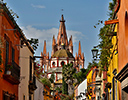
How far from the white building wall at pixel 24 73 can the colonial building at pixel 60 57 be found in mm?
101965

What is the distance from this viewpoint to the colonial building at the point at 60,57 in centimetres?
12875

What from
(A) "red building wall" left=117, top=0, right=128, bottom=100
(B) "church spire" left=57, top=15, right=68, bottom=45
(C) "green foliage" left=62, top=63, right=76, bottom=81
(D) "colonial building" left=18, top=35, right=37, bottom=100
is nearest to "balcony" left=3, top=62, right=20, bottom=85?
(D) "colonial building" left=18, top=35, right=37, bottom=100

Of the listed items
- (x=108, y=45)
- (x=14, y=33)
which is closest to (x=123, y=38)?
(x=108, y=45)

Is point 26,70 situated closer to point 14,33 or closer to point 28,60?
point 28,60

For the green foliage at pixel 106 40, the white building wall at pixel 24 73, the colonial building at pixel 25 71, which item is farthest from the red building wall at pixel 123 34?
the white building wall at pixel 24 73

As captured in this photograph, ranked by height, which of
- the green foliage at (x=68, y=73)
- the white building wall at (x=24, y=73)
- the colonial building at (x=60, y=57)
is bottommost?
the white building wall at (x=24, y=73)

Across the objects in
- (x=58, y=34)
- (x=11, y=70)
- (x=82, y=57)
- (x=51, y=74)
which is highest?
(x=58, y=34)

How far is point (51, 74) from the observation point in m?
125

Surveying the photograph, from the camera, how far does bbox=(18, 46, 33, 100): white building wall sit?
20.1 metres

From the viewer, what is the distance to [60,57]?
130 m

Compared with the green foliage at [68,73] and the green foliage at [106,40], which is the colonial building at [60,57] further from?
the green foliage at [106,40]

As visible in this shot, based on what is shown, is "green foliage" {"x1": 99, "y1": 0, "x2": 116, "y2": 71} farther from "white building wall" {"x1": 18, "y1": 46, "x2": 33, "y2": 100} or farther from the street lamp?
"white building wall" {"x1": 18, "y1": 46, "x2": 33, "y2": 100}

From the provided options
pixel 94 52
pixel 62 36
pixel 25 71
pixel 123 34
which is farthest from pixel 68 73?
pixel 123 34

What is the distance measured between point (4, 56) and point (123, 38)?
16.3ft
